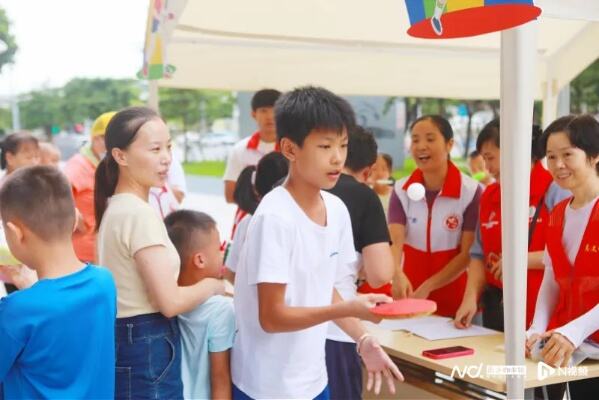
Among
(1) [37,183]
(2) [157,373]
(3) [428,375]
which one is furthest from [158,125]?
(3) [428,375]

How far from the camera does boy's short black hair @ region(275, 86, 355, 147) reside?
174cm

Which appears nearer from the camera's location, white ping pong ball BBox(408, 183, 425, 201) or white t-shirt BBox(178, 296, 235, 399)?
white t-shirt BBox(178, 296, 235, 399)

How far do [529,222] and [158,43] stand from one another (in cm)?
221

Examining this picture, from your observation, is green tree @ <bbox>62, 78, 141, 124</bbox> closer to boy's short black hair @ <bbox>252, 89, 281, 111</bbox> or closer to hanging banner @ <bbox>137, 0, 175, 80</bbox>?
boy's short black hair @ <bbox>252, 89, 281, 111</bbox>

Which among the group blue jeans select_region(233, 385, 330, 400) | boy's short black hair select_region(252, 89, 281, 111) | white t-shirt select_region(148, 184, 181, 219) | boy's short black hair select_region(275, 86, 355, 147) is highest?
boy's short black hair select_region(252, 89, 281, 111)

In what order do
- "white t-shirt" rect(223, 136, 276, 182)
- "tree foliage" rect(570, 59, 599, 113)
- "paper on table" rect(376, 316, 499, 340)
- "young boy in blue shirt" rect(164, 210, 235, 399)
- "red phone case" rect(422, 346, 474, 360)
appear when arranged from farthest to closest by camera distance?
"tree foliage" rect(570, 59, 599, 113) < "white t-shirt" rect(223, 136, 276, 182) < "paper on table" rect(376, 316, 499, 340) < "red phone case" rect(422, 346, 474, 360) < "young boy in blue shirt" rect(164, 210, 235, 399)

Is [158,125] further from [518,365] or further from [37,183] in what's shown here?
[518,365]

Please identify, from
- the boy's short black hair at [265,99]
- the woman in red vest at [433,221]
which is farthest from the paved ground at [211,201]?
the woman in red vest at [433,221]

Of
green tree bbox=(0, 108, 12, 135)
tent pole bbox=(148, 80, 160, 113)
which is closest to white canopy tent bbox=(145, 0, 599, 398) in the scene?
tent pole bbox=(148, 80, 160, 113)

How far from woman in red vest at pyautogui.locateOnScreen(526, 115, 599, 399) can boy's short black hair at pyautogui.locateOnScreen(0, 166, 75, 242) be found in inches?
58.8

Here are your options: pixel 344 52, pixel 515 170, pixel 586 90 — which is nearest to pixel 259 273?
pixel 515 170

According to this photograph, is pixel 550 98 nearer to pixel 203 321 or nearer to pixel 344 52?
pixel 344 52

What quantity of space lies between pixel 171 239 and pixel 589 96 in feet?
47.6

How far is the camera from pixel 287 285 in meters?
1.68
